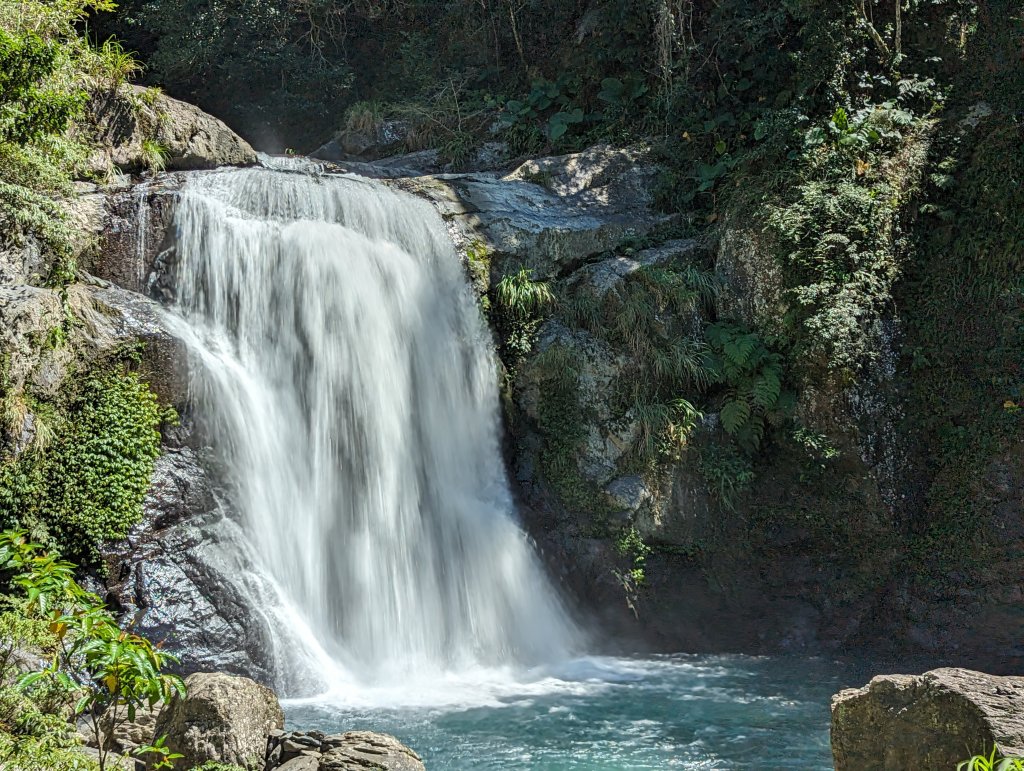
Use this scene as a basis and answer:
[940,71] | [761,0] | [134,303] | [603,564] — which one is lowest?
[603,564]

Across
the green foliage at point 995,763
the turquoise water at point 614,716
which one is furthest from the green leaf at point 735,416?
the green foliage at point 995,763

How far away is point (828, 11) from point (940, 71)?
1684 millimetres

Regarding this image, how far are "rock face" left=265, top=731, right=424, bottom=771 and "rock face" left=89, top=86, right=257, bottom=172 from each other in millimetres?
8031

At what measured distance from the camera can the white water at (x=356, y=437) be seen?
9.05 m

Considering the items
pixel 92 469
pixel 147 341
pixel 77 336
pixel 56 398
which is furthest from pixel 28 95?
pixel 92 469

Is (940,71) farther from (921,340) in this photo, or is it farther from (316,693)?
(316,693)

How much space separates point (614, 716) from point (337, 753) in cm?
317

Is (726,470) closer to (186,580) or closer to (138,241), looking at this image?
(186,580)

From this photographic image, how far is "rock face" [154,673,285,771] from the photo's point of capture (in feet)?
17.9

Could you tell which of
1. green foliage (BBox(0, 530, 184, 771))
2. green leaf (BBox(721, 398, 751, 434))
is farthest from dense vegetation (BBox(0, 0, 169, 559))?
green leaf (BBox(721, 398, 751, 434))

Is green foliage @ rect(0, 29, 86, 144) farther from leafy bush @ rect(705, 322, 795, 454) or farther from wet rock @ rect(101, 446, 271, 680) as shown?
leafy bush @ rect(705, 322, 795, 454)

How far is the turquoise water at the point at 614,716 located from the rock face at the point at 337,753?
116 cm

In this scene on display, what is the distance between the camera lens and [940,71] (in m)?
12.5

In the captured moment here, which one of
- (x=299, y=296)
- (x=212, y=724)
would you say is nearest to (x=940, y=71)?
(x=299, y=296)
